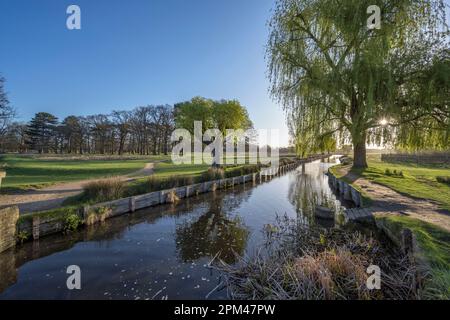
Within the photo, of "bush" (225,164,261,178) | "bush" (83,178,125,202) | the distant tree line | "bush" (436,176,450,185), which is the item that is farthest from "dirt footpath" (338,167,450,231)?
the distant tree line

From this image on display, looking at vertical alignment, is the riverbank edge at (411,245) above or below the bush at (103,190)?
below

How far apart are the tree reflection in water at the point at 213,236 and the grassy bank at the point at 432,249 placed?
3.87 metres

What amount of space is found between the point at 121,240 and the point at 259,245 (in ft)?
15.5

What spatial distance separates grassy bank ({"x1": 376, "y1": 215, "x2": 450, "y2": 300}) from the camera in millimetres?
3334

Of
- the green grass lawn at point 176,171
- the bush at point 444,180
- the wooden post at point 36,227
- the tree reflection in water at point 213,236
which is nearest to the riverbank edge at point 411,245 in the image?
the tree reflection in water at point 213,236

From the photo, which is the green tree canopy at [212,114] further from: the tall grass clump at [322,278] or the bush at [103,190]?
the tall grass clump at [322,278]

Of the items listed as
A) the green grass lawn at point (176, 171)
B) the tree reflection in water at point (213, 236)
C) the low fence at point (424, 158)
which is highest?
the low fence at point (424, 158)

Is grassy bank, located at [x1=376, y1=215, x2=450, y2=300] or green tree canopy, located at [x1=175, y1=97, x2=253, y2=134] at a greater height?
green tree canopy, located at [x1=175, y1=97, x2=253, y2=134]

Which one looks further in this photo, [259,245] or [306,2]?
[306,2]

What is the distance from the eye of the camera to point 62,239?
751 cm

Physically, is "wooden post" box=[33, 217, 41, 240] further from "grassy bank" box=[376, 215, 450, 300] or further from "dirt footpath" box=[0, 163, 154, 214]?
"grassy bank" box=[376, 215, 450, 300]

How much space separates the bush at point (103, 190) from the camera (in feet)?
34.4
